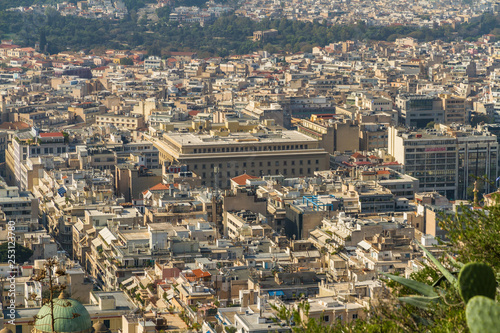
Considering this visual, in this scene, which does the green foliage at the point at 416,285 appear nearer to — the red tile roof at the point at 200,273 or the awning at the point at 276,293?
the awning at the point at 276,293

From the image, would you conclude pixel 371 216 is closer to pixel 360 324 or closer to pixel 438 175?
pixel 438 175

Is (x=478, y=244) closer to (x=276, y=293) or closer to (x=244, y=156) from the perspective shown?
(x=276, y=293)

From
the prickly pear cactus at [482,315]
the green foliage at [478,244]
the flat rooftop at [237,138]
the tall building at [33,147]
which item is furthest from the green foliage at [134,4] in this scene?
the prickly pear cactus at [482,315]

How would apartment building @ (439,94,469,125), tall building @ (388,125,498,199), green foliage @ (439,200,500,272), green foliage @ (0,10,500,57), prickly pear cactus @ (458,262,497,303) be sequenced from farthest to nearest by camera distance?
green foliage @ (0,10,500,57) → apartment building @ (439,94,469,125) → tall building @ (388,125,498,199) → green foliage @ (439,200,500,272) → prickly pear cactus @ (458,262,497,303)

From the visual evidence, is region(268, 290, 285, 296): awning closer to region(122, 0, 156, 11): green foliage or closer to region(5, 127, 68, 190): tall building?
region(5, 127, 68, 190): tall building

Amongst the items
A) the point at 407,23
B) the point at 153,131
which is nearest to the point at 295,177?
the point at 153,131

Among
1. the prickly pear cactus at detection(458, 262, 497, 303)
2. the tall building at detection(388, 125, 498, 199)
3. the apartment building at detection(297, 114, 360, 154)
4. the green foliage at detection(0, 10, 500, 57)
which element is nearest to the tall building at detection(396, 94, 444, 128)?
the apartment building at detection(297, 114, 360, 154)
